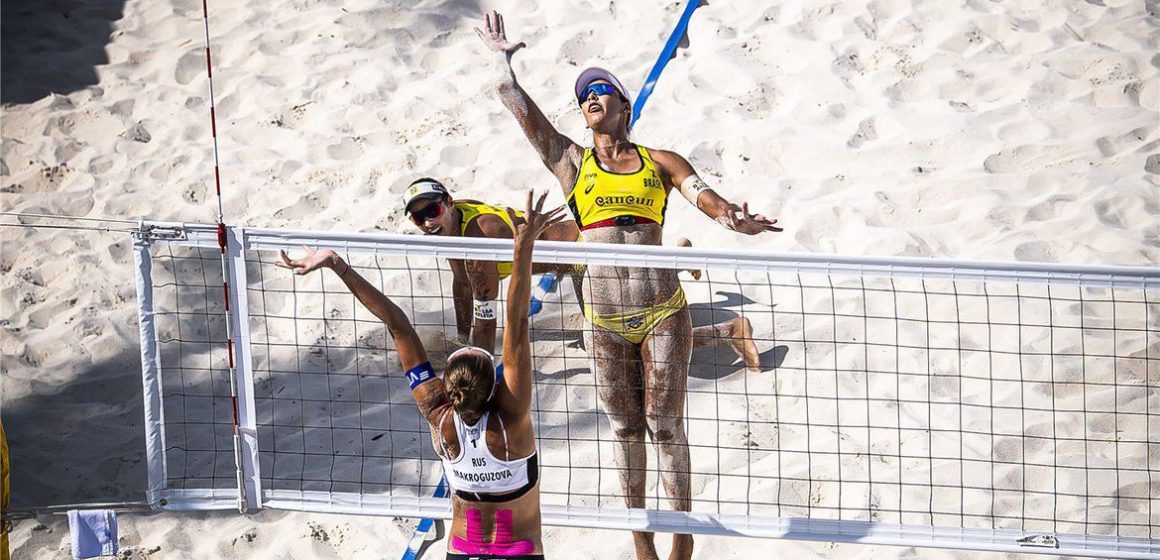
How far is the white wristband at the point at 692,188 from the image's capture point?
398 centimetres

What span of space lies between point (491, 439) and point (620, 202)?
44.9 inches

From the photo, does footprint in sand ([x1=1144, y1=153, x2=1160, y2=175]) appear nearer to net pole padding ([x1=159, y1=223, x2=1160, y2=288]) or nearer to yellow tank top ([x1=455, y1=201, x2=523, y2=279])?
net pole padding ([x1=159, y1=223, x2=1160, y2=288])

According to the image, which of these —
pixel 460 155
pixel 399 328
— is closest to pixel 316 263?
pixel 399 328

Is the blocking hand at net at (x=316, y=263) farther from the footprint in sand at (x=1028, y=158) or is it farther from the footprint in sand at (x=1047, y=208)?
the footprint in sand at (x=1028, y=158)

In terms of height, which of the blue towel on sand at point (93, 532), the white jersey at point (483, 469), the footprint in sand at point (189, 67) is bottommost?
the blue towel on sand at point (93, 532)

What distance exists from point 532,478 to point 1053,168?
3725 millimetres

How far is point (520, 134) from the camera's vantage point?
21.1 feet

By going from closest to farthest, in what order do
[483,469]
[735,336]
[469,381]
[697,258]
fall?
[469,381]
[483,469]
[697,258]
[735,336]

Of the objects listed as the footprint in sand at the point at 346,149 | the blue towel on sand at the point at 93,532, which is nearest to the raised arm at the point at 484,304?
the blue towel on sand at the point at 93,532

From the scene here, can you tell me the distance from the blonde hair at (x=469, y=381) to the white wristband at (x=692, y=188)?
3.76ft

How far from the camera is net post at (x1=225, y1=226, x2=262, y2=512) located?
362 centimetres

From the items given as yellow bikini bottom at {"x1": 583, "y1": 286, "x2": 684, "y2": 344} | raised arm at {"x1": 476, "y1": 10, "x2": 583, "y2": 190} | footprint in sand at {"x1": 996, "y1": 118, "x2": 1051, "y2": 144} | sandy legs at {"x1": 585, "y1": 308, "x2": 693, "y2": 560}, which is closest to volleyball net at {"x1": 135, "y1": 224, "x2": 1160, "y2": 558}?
sandy legs at {"x1": 585, "y1": 308, "x2": 693, "y2": 560}

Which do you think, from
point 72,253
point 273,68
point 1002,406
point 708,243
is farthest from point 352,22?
point 1002,406

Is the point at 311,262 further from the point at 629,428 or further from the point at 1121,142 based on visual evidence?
the point at 1121,142
